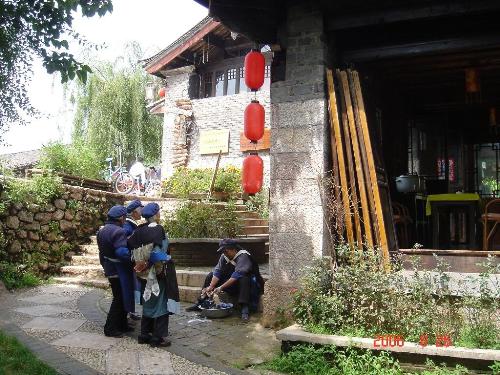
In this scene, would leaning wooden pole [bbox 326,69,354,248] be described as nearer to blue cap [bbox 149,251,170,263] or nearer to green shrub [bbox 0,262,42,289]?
blue cap [bbox 149,251,170,263]

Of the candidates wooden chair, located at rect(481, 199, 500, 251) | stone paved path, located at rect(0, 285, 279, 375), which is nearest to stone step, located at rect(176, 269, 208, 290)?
stone paved path, located at rect(0, 285, 279, 375)

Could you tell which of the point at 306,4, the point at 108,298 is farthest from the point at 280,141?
the point at 108,298

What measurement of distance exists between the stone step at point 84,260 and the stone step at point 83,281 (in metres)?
0.54

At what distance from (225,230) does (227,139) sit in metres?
7.44

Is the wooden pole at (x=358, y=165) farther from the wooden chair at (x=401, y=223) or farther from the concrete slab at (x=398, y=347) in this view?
the wooden chair at (x=401, y=223)

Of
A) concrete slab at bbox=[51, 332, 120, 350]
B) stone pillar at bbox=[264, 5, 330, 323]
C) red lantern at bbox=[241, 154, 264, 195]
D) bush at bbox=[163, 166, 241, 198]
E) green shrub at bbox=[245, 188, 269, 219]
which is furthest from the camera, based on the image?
bush at bbox=[163, 166, 241, 198]

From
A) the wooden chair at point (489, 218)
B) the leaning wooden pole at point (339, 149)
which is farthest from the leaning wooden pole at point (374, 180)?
the wooden chair at point (489, 218)

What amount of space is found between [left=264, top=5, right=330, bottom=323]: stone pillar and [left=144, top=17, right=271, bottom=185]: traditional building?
995cm

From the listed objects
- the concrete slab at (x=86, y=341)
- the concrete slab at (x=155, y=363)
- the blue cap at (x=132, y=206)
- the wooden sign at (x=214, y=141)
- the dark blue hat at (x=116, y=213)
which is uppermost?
the wooden sign at (x=214, y=141)

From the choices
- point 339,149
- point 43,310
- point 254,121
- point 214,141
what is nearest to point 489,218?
point 339,149

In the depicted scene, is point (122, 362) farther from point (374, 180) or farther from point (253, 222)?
point (253, 222)

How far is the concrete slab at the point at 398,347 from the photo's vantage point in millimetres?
4234

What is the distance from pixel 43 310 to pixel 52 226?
3.36 meters

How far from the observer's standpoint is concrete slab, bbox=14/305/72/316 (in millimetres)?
6876
